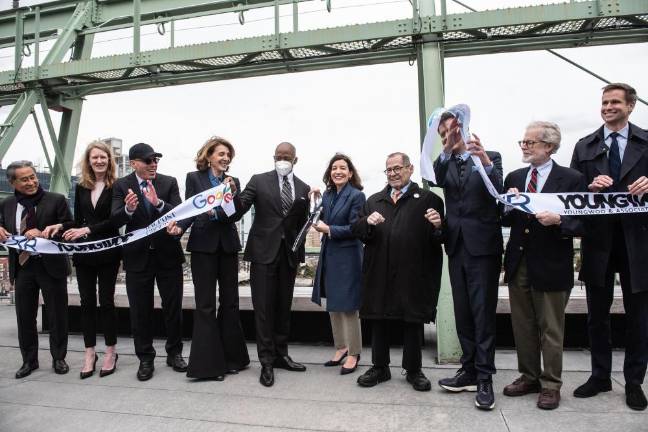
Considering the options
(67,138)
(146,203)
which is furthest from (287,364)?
(67,138)

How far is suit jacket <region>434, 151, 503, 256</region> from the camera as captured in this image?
3.42m

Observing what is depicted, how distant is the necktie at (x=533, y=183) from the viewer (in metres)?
3.44

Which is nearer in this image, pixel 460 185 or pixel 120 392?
pixel 460 185

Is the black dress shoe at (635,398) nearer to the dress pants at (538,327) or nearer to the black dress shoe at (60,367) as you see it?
the dress pants at (538,327)

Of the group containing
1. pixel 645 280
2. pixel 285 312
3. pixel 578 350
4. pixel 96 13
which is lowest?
pixel 578 350

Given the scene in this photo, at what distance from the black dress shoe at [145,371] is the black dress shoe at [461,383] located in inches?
93.4

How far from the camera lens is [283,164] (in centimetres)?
415

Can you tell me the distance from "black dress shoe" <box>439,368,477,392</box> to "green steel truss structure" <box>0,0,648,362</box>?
0.80 metres

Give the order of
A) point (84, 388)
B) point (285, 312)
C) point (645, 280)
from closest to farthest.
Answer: point (645, 280) → point (84, 388) → point (285, 312)

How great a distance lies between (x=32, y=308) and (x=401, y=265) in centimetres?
339

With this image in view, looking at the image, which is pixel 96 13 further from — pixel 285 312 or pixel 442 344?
pixel 442 344

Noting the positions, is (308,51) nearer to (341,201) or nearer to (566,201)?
(341,201)

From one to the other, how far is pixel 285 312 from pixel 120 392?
4.69 ft

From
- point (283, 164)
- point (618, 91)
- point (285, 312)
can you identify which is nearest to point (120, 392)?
point (285, 312)
